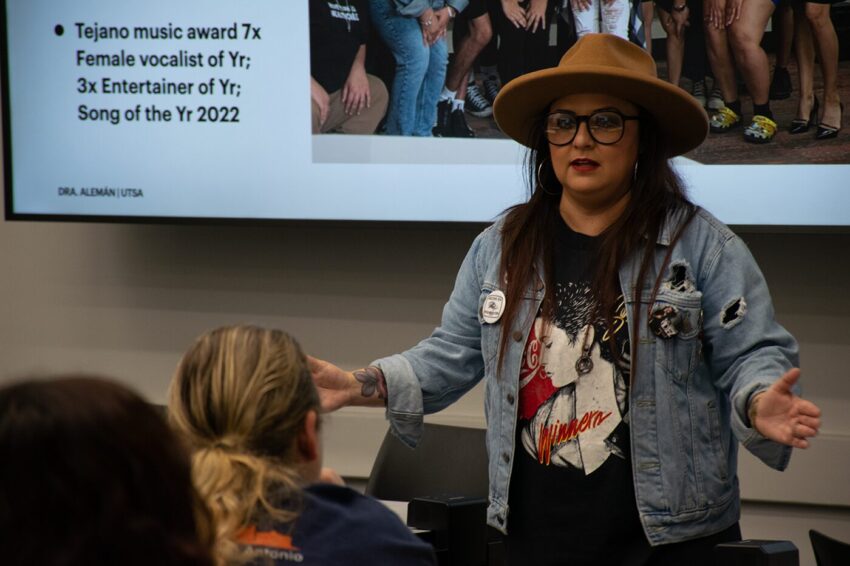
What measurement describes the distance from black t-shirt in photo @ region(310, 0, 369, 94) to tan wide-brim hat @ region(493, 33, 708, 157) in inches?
55.9

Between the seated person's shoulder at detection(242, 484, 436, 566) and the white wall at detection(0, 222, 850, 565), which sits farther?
the white wall at detection(0, 222, 850, 565)

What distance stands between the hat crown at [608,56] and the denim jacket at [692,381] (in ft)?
1.11

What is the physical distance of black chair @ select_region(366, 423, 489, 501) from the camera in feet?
9.87

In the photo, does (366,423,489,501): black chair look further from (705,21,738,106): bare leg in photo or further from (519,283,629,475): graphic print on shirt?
(705,21,738,106): bare leg in photo

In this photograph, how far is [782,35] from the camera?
3.30 m

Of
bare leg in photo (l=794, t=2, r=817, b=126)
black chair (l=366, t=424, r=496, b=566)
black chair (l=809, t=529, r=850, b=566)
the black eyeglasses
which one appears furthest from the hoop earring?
bare leg in photo (l=794, t=2, r=817, b=126)

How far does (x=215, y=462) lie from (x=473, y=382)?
1.04 meters

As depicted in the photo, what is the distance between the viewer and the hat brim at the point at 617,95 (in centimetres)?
216

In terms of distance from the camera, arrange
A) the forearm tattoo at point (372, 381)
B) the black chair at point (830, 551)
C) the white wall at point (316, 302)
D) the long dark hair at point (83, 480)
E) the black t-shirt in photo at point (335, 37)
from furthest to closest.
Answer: the black t-shirt in photo at point (335, 37), the white wall at point (316, 302), the black chair at point (830, 551), the forearm tattoo at point (372, 381), the long dark hair at point (83, 480)

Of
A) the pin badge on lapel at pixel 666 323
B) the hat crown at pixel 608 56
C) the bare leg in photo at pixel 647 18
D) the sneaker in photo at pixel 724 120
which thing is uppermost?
the bare leg in photo at pixel 647 18

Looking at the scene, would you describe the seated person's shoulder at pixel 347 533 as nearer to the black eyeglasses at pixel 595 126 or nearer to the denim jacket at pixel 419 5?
the black eyeglasses at pixel 595 126

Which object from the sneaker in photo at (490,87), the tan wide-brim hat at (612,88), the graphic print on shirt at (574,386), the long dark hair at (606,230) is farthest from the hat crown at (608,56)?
the sneaker in photo at (490,87)

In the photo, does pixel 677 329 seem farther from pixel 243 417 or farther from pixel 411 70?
pixel 411 70

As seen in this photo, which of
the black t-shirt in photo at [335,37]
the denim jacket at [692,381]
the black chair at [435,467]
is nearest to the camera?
the denim jacket at [692,381]
